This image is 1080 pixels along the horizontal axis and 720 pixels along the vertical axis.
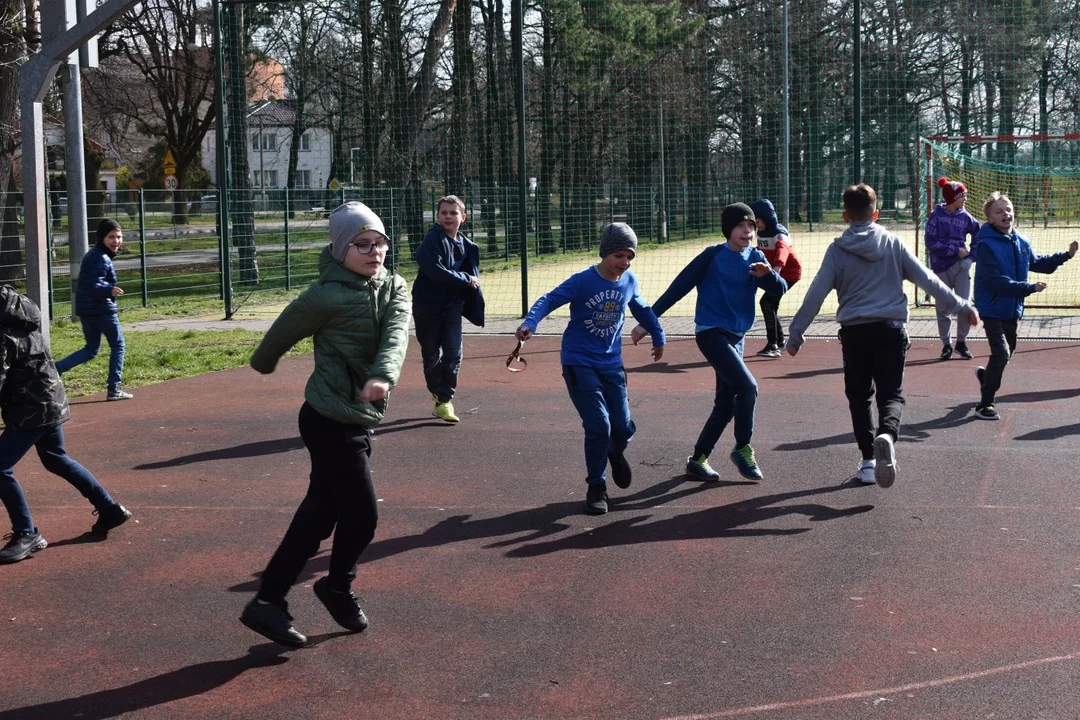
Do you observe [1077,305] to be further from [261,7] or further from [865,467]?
[261,7]

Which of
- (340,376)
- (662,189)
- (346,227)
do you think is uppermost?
(662,189)

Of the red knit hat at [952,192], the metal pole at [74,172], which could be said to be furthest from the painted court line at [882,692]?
the metal pole at [74,172]

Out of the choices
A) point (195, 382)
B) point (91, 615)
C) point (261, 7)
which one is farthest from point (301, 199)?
point (91, 615)

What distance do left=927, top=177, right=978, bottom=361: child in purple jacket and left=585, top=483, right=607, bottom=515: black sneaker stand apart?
7131mm

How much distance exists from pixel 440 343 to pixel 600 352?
301 cm

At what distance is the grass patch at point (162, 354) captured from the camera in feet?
40.2

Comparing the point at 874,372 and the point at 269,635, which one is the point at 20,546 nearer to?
the point at 269,635

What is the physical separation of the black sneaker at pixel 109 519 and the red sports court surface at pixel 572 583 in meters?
0.10

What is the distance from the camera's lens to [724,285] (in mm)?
7445

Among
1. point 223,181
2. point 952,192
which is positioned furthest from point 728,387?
point 223,181

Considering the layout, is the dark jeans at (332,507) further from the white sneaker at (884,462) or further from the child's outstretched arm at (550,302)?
the white sneaker at (884,462)

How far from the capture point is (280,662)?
183 inches

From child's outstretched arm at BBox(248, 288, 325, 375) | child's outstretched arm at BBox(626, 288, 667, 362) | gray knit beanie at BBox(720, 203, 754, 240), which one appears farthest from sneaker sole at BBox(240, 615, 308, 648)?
gray knit beanie at BBox(720, 203, 754, 240)

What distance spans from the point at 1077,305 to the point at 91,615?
52.2ft
